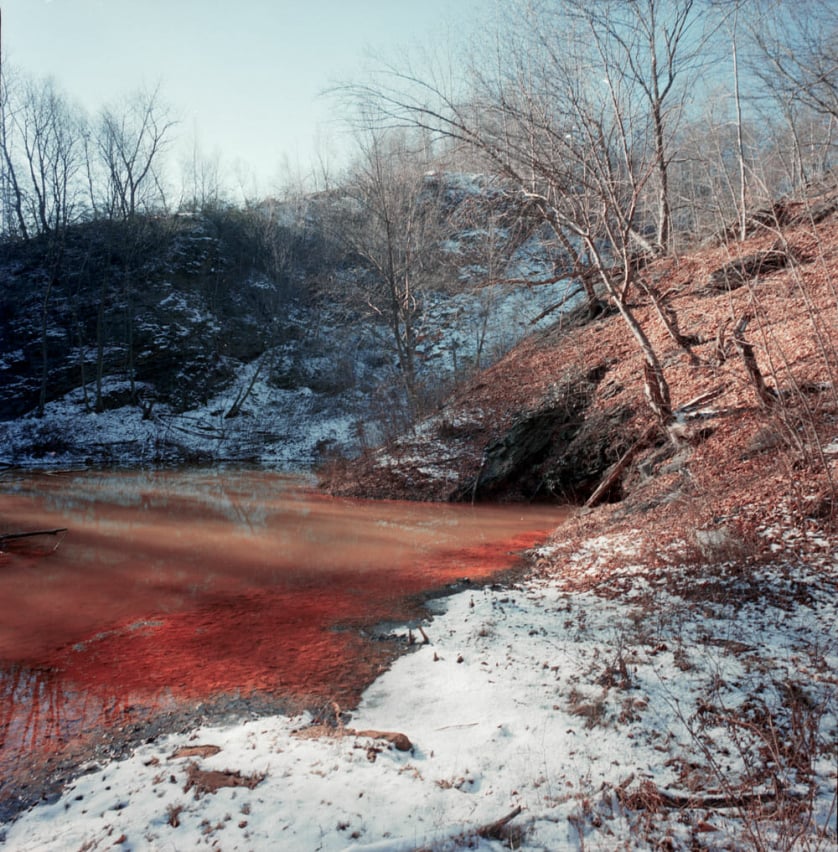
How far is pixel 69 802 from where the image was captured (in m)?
3.18

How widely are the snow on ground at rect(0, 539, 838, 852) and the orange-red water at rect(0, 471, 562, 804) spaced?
30.3 inches

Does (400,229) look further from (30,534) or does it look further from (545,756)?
(545,756)

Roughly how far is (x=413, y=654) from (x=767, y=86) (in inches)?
402

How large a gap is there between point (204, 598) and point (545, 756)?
5348 millimetres

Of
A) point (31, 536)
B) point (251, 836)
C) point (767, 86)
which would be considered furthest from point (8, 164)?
point (251, 836)

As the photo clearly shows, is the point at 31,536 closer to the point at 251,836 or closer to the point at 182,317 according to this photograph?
the point at 251,836

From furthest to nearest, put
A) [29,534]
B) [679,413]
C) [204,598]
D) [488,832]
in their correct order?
[679,413] → [29,534] → [204,598] → [488,832]

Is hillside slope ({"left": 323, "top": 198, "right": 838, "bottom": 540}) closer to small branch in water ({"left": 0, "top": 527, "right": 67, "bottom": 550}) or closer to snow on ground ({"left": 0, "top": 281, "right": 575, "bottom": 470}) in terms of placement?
snow on ground ({"left": 0, "top": 281, "right": 575, "bottom": 470})

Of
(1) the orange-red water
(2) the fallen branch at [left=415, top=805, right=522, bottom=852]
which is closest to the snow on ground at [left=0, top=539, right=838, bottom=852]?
(2) the fallen branch at [left=415, top=805, right=522, bottom=852]

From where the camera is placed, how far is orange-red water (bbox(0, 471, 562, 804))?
14.8ft

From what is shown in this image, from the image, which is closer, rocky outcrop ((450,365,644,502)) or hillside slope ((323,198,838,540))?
hillside slope ((323,198,838,540))

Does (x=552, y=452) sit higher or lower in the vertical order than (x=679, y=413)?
lower

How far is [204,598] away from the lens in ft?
23.5

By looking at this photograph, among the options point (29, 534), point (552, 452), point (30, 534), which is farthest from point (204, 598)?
point (552, 452)
